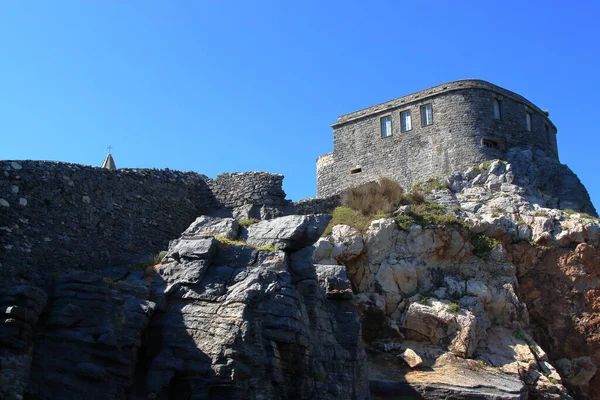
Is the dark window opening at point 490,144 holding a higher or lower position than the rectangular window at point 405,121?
lower

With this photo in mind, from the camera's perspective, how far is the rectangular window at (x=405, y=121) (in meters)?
28.8

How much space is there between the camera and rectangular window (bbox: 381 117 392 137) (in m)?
29.2

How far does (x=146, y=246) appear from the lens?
60.1ft

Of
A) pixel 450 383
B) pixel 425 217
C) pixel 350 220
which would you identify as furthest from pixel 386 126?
pixel 450 383

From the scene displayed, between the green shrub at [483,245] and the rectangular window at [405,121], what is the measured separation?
7601 millimetres

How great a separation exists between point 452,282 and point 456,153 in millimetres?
7676

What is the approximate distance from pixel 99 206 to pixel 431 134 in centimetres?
1454

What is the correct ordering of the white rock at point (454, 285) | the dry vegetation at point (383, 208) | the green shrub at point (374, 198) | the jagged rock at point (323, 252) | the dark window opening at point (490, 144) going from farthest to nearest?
1. the dark window opening at point (490, 144)
2. the green shrub at point (374, 198)
3. the dry vegetation at point (383, 208)
4. the white rock at point (454, 285)
5. the jagged rock at point (323, 252)

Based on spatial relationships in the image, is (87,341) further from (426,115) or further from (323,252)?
(426,115)

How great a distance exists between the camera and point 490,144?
91.2 ft

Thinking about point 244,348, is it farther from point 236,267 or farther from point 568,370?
point 568,370

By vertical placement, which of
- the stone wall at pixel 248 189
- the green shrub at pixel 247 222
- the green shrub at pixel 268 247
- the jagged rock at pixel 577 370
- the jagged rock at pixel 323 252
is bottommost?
the jagged rock at pixel 577 370

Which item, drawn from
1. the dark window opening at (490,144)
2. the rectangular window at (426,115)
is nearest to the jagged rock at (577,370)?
the dark window opening at (490,144)

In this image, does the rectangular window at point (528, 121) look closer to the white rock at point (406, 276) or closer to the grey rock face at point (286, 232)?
the white rock at point (406, 276)
